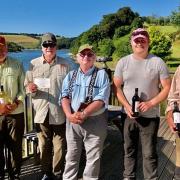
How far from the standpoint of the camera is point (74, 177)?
3617mm

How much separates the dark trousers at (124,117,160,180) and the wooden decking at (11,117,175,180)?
56 cm

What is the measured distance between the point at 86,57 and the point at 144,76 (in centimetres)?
59

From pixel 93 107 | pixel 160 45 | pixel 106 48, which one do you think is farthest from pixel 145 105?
pixel 106 48

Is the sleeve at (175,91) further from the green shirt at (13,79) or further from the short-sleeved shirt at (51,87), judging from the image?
the green shirt at (13,79)

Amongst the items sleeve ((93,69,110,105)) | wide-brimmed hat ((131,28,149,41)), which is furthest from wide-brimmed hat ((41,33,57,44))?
wide-brimmed hat ((131,28,149,41))

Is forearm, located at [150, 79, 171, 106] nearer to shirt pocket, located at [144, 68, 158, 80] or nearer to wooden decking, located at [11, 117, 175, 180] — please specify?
shirt pocket, located at [144, 68, 158, 80]

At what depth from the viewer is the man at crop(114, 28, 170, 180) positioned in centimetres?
343

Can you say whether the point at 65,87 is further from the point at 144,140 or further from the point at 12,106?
the point at 144,140

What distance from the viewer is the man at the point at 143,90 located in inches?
135

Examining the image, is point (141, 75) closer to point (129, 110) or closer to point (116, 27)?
point (129, 110)

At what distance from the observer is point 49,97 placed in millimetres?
3744

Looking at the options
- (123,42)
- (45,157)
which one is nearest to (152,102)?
(45,157)

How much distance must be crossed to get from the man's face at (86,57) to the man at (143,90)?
11.3 inches

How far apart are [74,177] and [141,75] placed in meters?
1.23
